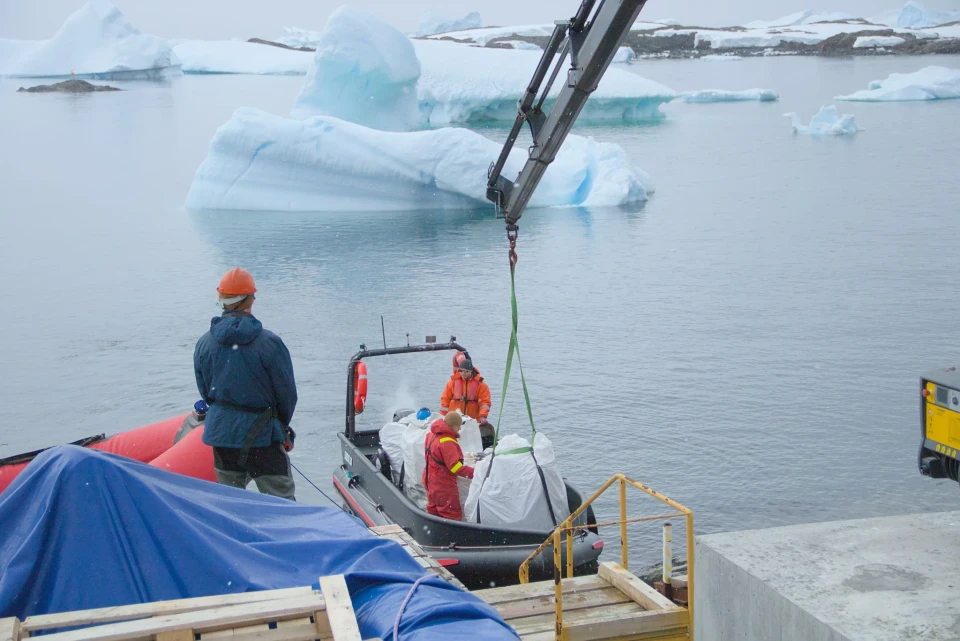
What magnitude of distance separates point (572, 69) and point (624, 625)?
301cm

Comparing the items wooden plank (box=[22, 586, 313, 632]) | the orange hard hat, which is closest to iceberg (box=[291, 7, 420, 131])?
the orange hard hat

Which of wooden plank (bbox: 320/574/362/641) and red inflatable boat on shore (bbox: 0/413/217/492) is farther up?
wooden plank (bbox: 320/574/362/641)

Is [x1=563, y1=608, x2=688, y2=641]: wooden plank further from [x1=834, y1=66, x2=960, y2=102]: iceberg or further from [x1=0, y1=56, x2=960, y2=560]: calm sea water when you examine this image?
[x1=834, y1=66, x2=960, y2=102]: iceberg

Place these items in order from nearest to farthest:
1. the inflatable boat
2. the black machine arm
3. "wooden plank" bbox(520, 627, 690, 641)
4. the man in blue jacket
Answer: "wooden plank" bbox(520, 627, 690, 641) → the man in blue jacket → the black machine arm → the inflatable boat

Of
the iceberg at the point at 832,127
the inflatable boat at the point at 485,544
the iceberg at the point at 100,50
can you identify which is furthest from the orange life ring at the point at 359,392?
the iceberg at the point at 100,50

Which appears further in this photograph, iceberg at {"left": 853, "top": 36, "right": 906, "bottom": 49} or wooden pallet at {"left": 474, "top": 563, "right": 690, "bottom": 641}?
iceberg at {"left": 853, "top": 36, "right": 906, "bottom": 49}

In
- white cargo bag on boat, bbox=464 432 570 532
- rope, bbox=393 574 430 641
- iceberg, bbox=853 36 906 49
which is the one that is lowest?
white cargo bag on boat, bbox=464 432 570 532

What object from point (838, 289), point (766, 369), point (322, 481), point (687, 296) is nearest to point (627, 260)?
point (687, 296)

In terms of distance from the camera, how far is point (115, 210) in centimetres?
2130

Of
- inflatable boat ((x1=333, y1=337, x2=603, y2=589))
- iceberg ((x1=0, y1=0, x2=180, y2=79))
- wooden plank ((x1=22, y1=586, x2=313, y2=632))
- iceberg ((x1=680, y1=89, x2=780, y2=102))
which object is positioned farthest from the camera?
iceberg ((x1=0, y1=0, x2=180, y2=79))

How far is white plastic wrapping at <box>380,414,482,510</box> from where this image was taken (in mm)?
5977

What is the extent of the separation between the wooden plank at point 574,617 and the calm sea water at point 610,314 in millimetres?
3234

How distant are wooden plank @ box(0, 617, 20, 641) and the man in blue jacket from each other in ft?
5.81

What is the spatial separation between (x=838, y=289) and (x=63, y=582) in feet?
41.1
